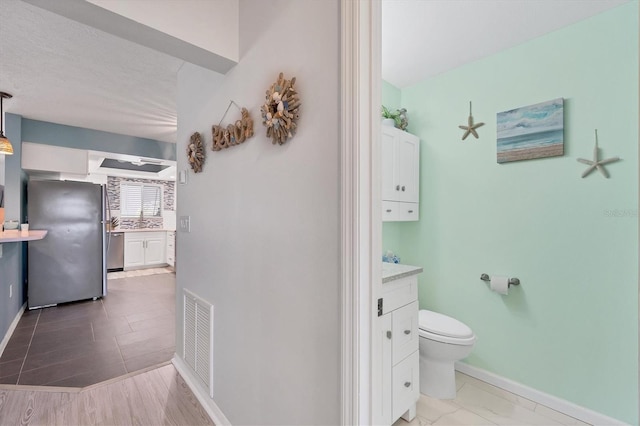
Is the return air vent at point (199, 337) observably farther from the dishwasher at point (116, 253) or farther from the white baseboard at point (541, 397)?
the dishwasher at point (116, 253)

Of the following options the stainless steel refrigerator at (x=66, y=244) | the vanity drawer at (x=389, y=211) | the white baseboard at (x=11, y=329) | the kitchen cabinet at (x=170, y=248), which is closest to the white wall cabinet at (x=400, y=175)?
the vanity drawer at (x=389, y=211)

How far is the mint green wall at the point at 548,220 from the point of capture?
5.58 feet

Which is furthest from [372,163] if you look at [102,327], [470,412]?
[102,327]

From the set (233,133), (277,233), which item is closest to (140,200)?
(233,133)

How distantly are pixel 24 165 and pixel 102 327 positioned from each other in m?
2.25

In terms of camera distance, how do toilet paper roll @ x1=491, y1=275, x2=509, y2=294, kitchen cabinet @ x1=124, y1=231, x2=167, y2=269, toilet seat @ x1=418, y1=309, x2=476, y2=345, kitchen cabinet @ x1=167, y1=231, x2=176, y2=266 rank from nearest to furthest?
toilet seat @ x1=418, y1=309, x2=476, y2=345
toilet paper roll @ x1=491, y1=275, x2=509, y2=294
kitchen cabinet @ x1=124, y1=231, x2=167, y2=269
kitchen cabinet @ x1=167, y1=231, x2=176, y2=266

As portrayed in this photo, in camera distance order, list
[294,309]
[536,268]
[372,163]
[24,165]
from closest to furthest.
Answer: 1. [372,163]
2. [294,309]
3. [536,268]
4. [24,165]

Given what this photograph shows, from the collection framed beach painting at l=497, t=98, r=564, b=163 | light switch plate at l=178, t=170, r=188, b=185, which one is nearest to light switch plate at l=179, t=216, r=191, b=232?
light switch plate at l=178, t=170, r=188, b=185

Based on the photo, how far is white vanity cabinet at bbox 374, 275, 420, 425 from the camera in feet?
5.02

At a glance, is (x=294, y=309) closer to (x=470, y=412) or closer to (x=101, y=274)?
(x=470, y=412)

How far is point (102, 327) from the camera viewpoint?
123 inches

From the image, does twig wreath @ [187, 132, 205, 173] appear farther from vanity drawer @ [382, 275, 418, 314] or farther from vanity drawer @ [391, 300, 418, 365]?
vanity drawer @ [391, 300, 418, 365]

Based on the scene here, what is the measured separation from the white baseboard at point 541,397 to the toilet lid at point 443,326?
53 centimetres

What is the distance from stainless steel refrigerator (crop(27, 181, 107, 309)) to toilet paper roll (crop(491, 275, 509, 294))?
490 cm
